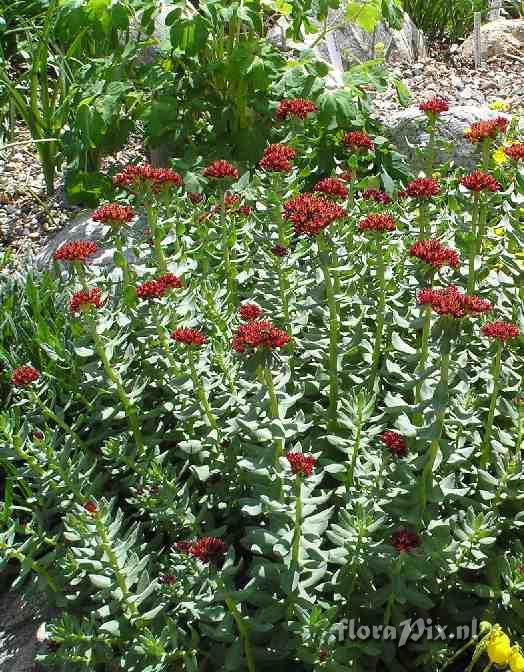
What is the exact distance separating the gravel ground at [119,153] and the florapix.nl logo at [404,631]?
8.15 feet

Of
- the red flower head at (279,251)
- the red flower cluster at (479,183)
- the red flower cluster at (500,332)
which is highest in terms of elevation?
the red flower cluster at (479,183)

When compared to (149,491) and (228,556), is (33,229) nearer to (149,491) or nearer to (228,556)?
(149,491)

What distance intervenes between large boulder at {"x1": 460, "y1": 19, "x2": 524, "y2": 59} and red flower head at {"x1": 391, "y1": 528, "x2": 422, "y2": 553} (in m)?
5.44

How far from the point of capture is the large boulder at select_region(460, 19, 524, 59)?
236 inches

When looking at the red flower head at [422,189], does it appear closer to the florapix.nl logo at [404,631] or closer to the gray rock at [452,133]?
the florapix.nl logo at [404,631]

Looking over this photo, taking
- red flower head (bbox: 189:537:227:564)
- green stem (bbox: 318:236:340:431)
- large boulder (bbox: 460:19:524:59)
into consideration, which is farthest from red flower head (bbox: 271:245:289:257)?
large boulder (bbox: 460:19:524:59)

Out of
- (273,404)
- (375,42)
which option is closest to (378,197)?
(273,404)

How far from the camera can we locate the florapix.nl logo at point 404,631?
169 centimetres

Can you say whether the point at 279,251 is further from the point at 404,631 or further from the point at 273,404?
the point at 404,631

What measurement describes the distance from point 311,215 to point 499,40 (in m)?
5.14

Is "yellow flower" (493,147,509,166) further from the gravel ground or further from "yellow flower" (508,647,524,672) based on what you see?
"yellow flower" (508,647,524,672)

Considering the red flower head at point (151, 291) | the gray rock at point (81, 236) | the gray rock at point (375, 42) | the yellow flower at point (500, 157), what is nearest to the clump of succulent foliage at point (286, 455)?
the red flower head at point (151, 291)

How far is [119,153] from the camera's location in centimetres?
484

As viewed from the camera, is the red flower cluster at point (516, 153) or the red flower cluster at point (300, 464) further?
the red flower cluster at point (516, 153)
